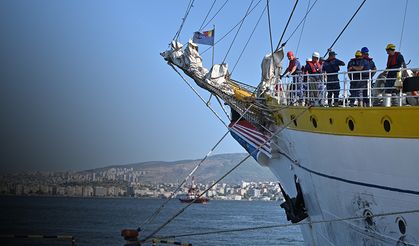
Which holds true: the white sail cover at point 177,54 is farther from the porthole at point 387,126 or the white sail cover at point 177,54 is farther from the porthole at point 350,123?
the porthole at point 387,126

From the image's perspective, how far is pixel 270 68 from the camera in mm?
16172

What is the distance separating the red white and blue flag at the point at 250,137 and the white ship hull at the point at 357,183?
164 cm

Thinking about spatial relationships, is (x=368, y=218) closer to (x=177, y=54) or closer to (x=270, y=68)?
(x=270, y=68)

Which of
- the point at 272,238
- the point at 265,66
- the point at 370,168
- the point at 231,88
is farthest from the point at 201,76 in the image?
the point at 272,238

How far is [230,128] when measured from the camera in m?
18.8

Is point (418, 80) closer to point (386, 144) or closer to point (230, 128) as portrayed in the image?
point (386, 144)

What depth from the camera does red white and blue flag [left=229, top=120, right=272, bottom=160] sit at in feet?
52.5

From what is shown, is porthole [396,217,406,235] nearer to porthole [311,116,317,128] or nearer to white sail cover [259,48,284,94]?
porthole [311,116,317,128]

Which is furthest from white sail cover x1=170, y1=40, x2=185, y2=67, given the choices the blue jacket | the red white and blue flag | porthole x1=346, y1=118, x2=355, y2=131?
porthole x1=346, y1=118, x2=355, y2=131

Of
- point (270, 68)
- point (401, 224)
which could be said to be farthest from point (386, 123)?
point (270, 68)

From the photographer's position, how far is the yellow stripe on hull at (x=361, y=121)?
30.4 ft

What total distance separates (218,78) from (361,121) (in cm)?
754

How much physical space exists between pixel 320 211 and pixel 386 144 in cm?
386

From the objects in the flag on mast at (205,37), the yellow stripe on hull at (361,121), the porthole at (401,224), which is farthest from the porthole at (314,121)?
the flag on mast at (205,37)
